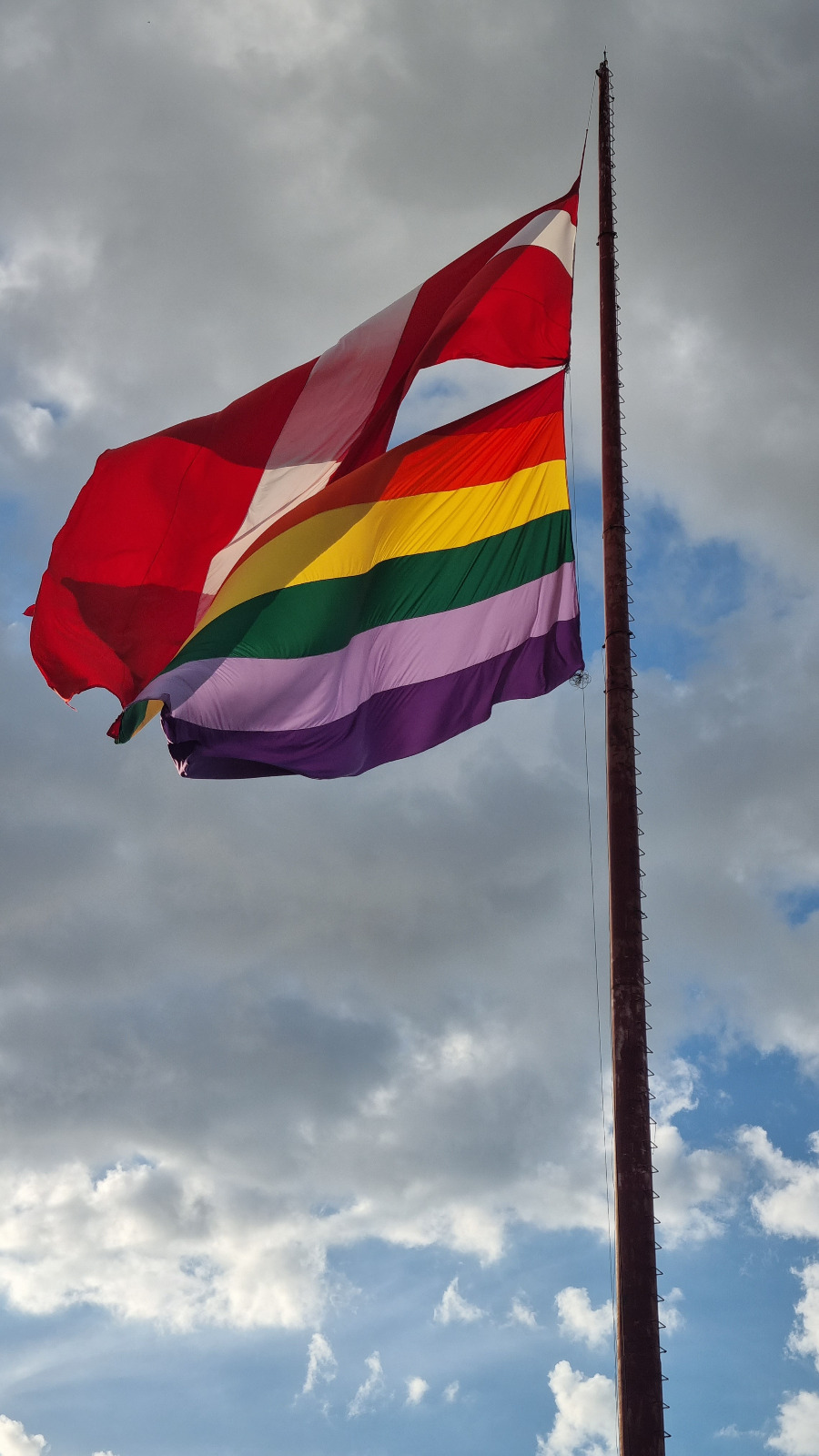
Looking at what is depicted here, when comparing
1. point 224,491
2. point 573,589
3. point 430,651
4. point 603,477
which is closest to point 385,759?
point 430,651

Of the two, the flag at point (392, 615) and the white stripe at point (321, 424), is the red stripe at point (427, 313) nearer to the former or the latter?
the white stripe at point (321, 424)

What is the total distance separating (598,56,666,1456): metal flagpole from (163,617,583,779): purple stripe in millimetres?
1663

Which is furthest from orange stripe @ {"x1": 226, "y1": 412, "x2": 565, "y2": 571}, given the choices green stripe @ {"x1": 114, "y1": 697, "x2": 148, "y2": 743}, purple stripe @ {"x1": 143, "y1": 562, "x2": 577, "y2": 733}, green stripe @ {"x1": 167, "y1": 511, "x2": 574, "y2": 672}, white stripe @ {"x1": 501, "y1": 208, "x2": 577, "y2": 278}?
green stripe @ {"x1": 114, "y1": 697, "x2": 148, "y2": 743}

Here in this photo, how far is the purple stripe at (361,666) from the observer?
50.1 feet

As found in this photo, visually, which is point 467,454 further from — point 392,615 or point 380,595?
point 392,615

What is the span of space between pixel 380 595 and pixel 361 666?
3.23 feet

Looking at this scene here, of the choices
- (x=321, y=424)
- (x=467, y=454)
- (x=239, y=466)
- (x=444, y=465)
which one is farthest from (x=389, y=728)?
(x=239, y=466)

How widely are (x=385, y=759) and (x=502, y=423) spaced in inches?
169

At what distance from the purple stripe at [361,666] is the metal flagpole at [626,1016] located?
164 cm

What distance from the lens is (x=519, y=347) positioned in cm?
1698

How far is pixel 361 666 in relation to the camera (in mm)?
16031

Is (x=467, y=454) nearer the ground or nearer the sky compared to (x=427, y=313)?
nearer the ground

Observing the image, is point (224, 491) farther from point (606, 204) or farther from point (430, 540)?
point (606, 204)

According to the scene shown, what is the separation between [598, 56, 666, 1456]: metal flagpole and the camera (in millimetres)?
10398
